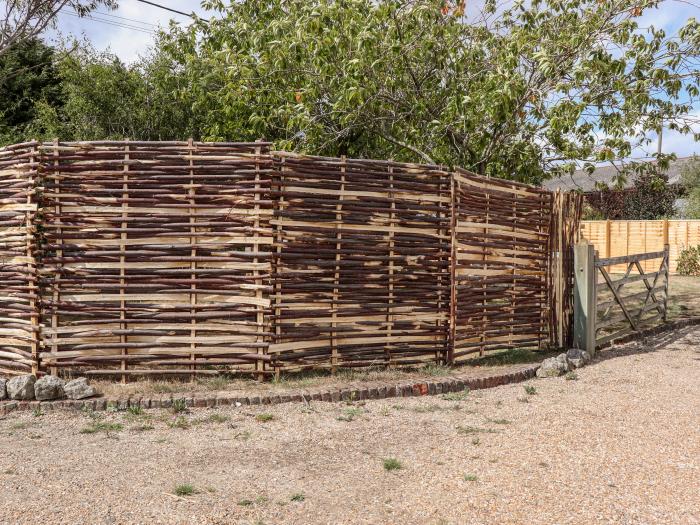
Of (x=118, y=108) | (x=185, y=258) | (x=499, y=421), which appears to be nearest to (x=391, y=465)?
(x=499, y=421)

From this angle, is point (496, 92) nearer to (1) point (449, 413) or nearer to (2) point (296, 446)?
(1) point (449, 413)

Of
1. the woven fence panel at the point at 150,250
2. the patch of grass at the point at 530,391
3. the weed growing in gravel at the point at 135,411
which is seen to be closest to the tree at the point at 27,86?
the woven fence panel at the point at 150,250

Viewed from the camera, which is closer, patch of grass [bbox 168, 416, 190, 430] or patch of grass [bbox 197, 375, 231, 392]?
patch of grass [bbox 168, 416, 190, 430]

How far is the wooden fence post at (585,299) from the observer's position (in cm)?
833

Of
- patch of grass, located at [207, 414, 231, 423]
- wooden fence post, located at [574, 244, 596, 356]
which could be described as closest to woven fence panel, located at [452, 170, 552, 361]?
wooden fence post, located at [574, 244, 596, 356]

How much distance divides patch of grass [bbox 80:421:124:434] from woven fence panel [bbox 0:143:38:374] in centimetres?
144

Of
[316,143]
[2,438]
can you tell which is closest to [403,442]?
[2,438]

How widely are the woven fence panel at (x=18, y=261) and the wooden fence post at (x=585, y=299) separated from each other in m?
6.30

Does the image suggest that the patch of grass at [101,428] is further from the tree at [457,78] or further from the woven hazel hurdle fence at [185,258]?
the tree at [457,78]

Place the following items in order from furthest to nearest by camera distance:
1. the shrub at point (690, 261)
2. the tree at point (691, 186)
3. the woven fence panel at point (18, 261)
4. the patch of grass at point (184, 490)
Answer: the tree at point (691, 186), the shrub at point (690, 261), the woven fence panel at point (18, 261), the patch of grass at point (184, 490)

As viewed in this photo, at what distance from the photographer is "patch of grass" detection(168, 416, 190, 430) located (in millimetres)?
5223

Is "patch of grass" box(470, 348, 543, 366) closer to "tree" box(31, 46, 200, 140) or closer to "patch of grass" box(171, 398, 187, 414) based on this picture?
"patch of grass" box(171, 398, 187, 414)

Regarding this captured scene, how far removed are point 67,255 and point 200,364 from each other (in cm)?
162

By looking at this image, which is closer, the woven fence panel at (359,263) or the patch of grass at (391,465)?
the patch of grass at (391,465)
